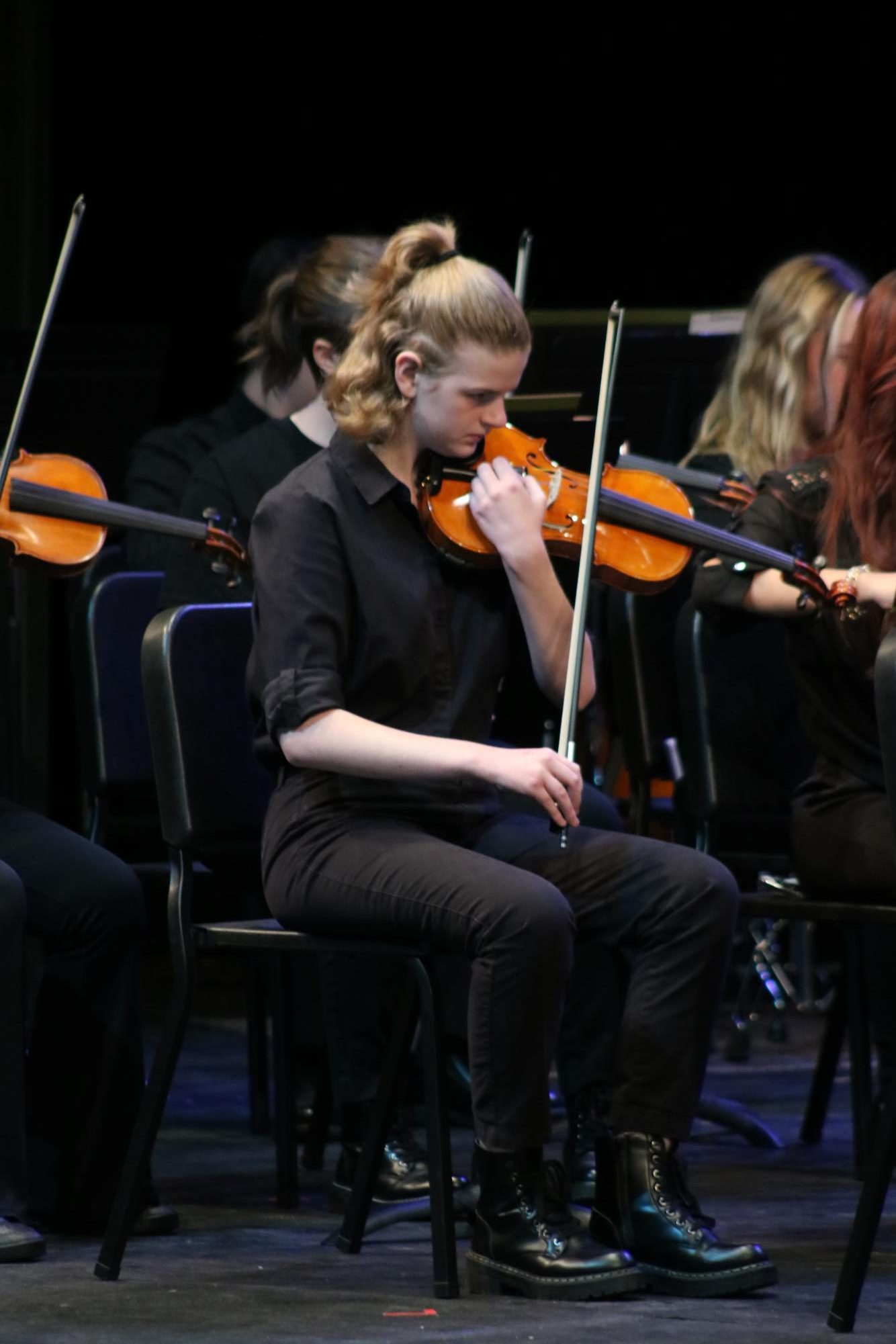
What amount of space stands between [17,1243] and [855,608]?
1.15 m

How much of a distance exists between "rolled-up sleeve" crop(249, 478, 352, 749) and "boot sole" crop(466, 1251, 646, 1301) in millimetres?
583

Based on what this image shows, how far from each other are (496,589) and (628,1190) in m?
0.66

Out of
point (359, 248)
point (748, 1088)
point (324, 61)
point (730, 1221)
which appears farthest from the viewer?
point (324, 61)

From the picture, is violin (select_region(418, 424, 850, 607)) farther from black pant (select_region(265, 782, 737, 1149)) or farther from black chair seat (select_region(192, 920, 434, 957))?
black chair seat (select_region(192, 920, 434, 957))

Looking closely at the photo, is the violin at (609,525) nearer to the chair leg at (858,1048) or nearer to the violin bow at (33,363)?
the violin bow at (33,363)

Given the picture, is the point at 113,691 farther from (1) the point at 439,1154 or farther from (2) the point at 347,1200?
(1) the point at 439,1154

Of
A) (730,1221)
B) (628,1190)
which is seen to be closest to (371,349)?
(628,1190)

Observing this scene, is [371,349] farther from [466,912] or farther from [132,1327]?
[132,1327]

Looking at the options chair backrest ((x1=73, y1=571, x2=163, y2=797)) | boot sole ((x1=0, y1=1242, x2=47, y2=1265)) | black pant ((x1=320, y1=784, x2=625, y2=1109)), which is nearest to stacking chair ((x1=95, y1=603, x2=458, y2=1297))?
boot sole ((x1=0, y1=1242, x2=47, y2=1265))

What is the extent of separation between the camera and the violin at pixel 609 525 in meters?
2.47

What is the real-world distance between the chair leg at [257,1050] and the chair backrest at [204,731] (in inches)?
26.5

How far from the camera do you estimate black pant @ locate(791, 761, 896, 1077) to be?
2.58 meters

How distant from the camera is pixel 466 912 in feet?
7.50

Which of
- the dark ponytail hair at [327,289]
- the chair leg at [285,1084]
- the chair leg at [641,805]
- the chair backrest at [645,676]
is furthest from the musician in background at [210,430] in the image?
the chair leg at [285,1084]
